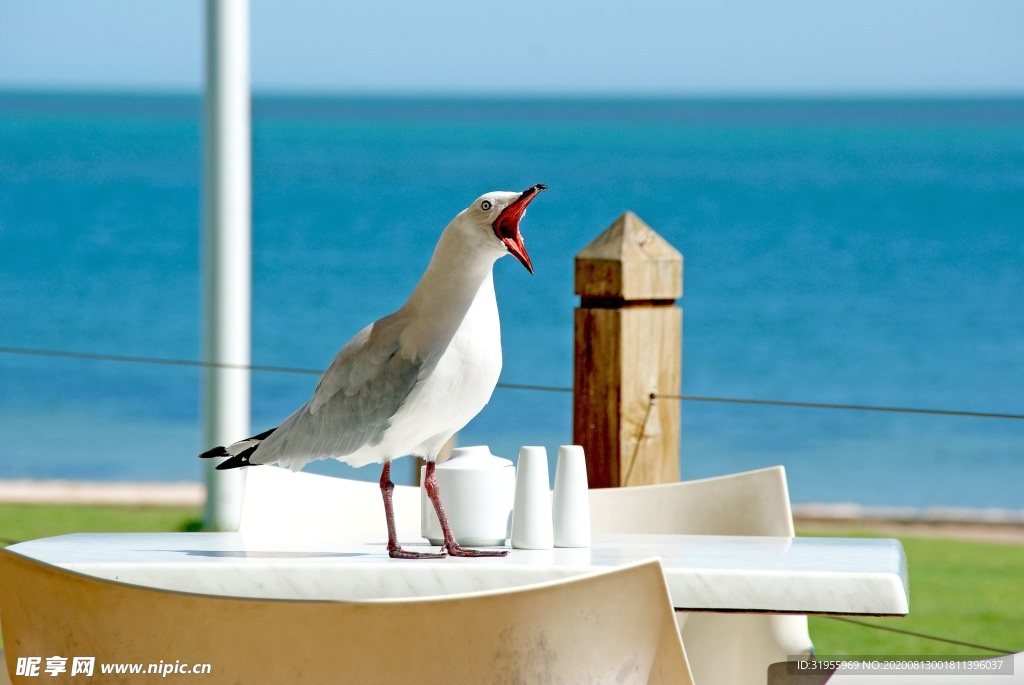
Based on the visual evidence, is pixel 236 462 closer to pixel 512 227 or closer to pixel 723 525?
pixel 512 227

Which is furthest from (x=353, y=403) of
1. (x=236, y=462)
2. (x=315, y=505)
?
(x=315, y=505)

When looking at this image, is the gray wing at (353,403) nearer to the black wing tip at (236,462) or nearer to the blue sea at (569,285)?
the black wing tip at (236,462)

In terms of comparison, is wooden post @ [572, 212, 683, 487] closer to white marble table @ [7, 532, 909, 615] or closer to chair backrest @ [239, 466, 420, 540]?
chair backrest @ [239, 466, 420, 540]

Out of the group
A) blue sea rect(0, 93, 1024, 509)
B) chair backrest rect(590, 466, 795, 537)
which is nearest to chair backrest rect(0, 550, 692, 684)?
chair backrest rect(590, 466, 795, 537)

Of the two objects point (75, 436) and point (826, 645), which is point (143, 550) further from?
point (75, 436)

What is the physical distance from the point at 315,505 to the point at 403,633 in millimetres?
1283

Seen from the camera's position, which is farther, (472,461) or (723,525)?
(723,525)

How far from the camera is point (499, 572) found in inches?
80.2

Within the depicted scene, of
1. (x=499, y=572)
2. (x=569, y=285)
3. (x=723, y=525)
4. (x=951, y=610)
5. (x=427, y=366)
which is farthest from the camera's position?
(x=569, y=285)

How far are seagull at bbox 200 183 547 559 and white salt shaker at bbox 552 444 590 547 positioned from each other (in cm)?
16

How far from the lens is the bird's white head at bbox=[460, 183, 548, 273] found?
2.09 meters

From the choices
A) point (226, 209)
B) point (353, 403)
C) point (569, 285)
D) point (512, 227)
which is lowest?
point (353, 403)

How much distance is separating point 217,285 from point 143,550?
3.64 metres

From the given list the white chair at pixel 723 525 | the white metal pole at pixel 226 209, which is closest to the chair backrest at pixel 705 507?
the white chair at pixel 723 525
